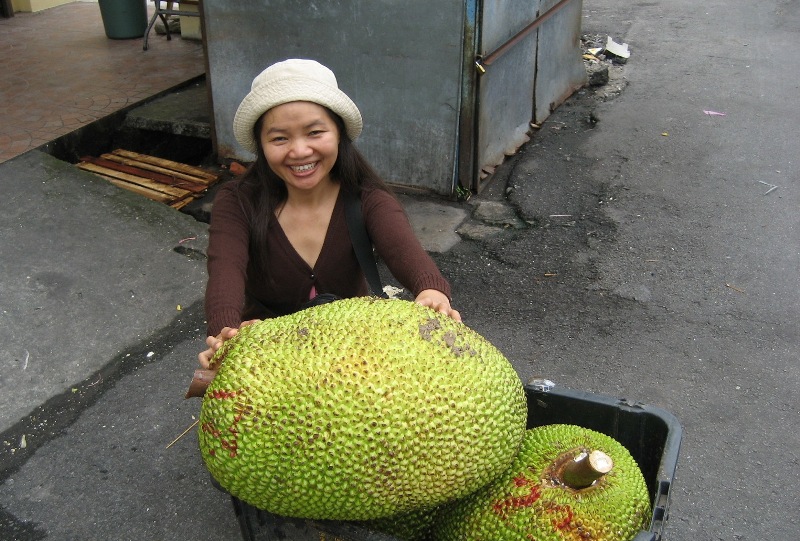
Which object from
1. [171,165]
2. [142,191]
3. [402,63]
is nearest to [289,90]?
[402,63]

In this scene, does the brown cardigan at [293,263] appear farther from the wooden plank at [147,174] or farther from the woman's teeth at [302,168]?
the wooden plank at [147,174]

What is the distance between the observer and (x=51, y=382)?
295 cm

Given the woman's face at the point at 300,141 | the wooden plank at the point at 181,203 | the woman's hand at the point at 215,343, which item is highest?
the woman's face at the point at 300,141

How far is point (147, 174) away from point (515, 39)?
2311 mm

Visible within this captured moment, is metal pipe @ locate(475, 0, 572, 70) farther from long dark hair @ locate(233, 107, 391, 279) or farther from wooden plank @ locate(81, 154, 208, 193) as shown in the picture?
long dark hair @ locate(233, 107, 391, 279)

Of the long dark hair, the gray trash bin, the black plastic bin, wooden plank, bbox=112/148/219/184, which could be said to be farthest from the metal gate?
the gray trash bin

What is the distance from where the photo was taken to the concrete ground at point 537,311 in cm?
248

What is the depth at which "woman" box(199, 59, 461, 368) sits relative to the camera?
6.04 feet

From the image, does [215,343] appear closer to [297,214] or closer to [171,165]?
[297,214]

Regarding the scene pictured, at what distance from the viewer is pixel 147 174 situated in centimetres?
449

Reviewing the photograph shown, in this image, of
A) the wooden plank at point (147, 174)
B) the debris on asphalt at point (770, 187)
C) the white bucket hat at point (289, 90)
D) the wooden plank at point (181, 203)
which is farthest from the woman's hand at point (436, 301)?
the debris on asphalt at point (770, 187)

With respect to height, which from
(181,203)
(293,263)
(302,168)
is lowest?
(181,203)

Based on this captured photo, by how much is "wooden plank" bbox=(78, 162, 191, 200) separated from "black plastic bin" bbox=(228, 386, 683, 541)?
117 inches

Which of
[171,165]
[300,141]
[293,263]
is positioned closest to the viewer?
[300,141]
